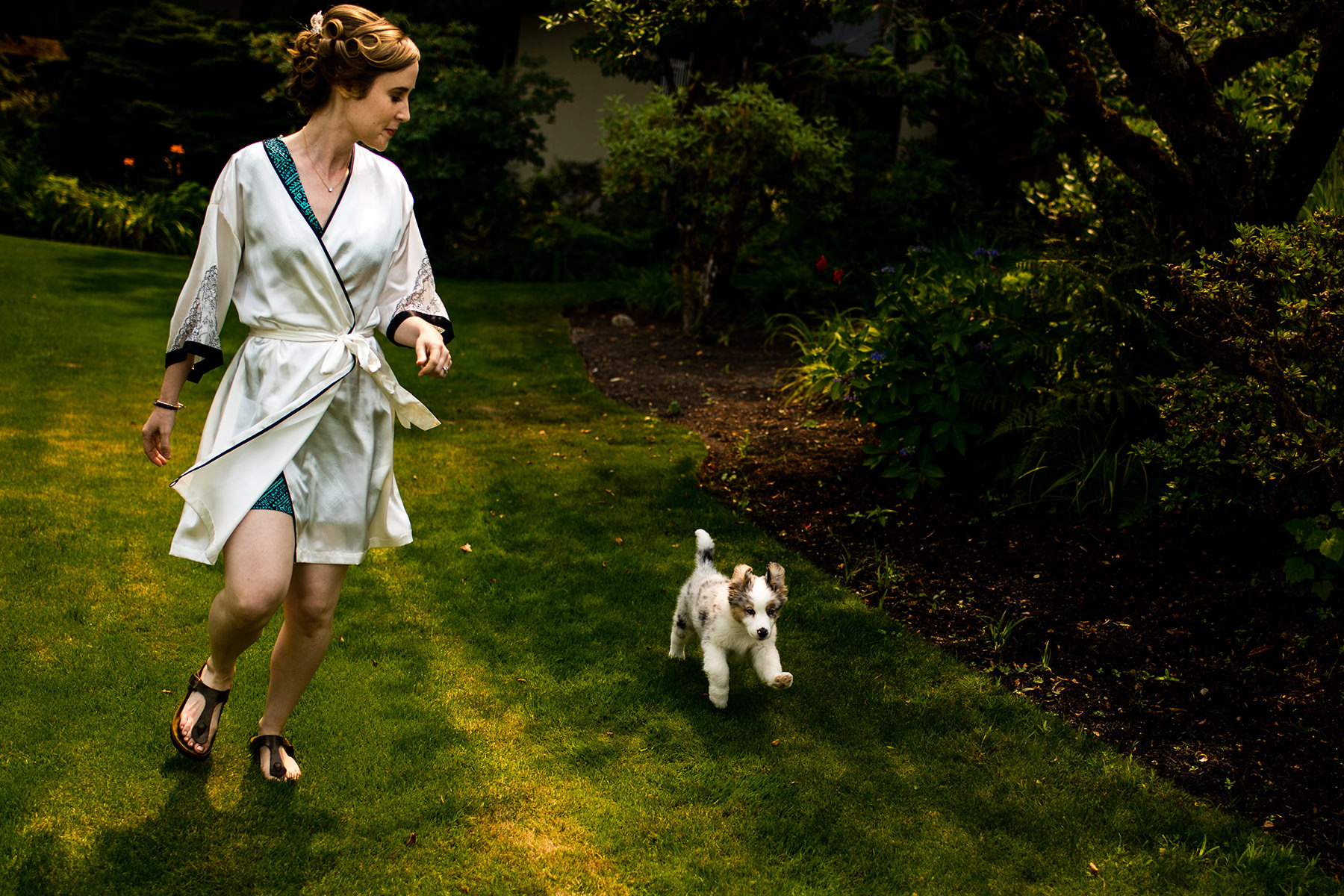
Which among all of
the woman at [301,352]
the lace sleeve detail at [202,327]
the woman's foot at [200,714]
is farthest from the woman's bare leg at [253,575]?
the lace sleeve detail at [202,327]

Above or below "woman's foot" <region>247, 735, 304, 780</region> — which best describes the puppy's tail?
above

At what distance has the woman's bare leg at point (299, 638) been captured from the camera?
2854 millimetres

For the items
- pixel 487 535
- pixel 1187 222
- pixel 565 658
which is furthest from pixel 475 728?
pixel 1187 222

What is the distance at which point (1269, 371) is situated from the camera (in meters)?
3.63

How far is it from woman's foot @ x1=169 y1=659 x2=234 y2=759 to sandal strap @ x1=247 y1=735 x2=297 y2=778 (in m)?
0.15

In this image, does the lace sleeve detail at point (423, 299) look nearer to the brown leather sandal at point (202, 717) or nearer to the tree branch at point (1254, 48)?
the brown leather sandal at point (202, 717)

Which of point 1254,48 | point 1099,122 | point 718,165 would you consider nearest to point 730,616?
point 1099,122

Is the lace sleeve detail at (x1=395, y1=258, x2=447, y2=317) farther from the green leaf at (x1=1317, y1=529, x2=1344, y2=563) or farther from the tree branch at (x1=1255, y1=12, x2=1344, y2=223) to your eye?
the tree branch at (x1=1255, y1=12, x2=1344, y2=223)

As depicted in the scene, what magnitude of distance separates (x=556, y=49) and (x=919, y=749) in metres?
16.0

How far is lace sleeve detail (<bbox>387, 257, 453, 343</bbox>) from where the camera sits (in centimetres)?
300

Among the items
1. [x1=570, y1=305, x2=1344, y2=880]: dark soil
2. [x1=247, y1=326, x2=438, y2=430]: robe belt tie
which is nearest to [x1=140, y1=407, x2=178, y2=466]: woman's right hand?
[x1=247, y1=326, x2=438, y2=430]: robe belt tie

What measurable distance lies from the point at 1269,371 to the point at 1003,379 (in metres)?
1.80

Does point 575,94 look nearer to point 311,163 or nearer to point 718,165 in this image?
point 718,165

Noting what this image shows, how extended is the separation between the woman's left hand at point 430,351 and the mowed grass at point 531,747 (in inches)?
55.1
